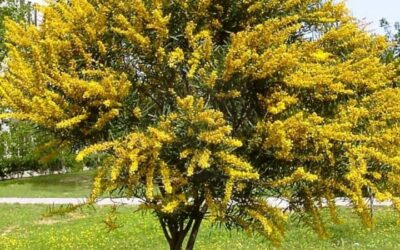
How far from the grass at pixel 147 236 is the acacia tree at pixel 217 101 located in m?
5.37

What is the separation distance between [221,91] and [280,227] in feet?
2.27

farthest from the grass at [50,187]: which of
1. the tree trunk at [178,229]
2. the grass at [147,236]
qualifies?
the tree trunk at [178,229]

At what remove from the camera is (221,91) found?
9.23 feet

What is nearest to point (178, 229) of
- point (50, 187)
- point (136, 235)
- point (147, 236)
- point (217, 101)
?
point (217, 101)

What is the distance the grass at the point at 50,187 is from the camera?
15447 mm

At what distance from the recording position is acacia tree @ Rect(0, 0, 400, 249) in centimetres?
269

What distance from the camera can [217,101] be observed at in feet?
9.44

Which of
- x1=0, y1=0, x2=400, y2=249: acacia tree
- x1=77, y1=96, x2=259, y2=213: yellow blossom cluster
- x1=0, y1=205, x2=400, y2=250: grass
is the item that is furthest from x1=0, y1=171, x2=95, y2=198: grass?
x1=77, y1=96, x2=259, y2=213: yellow blossom cluster

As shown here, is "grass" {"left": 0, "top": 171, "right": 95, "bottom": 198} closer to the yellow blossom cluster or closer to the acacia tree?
the acacia tree

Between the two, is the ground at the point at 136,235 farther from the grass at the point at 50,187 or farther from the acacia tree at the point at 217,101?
the acacia tree at the point at 217,101

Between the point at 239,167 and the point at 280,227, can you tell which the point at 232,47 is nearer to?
the point at 239,167

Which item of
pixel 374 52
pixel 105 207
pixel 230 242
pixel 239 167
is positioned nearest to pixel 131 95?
pixel 239 167

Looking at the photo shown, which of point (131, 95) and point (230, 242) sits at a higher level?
point (131, 95)

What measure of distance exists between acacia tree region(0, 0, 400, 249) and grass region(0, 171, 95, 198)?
37.1 ft
